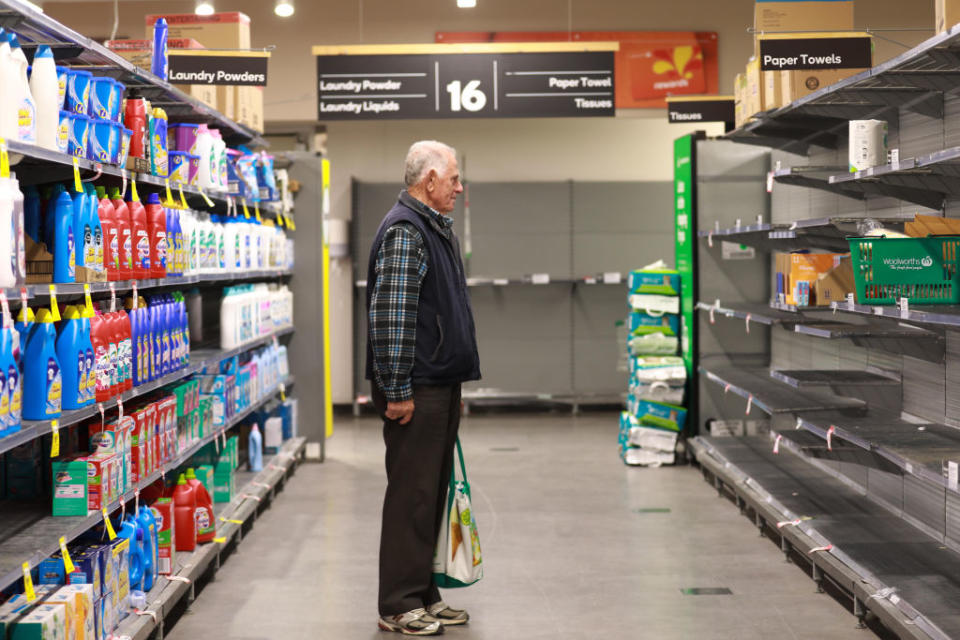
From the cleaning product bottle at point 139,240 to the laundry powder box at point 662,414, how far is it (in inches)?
172

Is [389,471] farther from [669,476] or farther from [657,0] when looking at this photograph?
[657,0]

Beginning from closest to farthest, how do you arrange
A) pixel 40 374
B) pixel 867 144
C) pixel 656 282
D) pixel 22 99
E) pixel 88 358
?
pixel 22 99 < pixel 40 374 < pixel 88 358 < pixel 867 144 < pixel 656 282

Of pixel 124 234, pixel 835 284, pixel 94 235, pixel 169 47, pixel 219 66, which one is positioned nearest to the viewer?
pixel 94 235

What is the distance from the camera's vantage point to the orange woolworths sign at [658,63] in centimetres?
1026

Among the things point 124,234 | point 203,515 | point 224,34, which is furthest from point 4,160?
point 224,34

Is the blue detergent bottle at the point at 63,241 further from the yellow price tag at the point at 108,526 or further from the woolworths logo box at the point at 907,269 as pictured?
the woolworths logo box at the point at 907,269

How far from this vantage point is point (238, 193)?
19.5 feet

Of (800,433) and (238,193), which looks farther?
(238,193)

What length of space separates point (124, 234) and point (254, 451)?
273 centimetres

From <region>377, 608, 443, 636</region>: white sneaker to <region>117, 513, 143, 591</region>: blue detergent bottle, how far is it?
965mm

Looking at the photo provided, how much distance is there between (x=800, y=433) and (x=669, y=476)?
6.40ft

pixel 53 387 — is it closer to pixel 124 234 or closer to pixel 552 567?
pixel 124 234

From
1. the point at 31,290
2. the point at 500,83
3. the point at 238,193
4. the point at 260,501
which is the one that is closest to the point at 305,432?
the point at 260,501

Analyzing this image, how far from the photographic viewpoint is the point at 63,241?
11.0 ft
